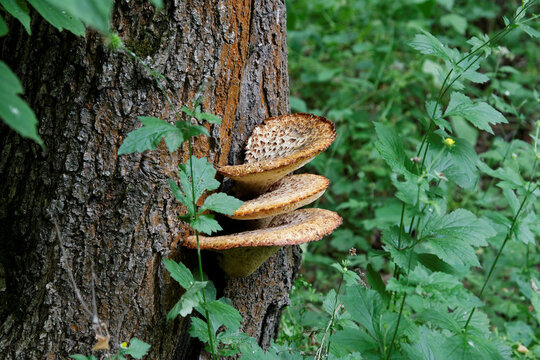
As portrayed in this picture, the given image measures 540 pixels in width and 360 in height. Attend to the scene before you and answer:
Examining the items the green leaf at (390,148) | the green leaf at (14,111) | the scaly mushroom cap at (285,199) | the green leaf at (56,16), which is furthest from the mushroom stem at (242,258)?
the green leaf at (14,111)

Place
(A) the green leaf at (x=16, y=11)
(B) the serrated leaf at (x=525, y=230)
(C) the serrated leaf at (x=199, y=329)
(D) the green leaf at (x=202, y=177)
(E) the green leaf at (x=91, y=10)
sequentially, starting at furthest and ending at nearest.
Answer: (B) the serrated leaf at (x=525, y=230) → (C) the serrated leaf at (x=199, y=329) → (D) the green leaf at (x=202, y=177) → (A) the green leaf at (x=16, y=11) → (E) the green leaf at (x=91, y=10)

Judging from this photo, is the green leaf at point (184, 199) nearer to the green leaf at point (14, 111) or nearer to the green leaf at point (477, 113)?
the green leaf at point (14, 111)

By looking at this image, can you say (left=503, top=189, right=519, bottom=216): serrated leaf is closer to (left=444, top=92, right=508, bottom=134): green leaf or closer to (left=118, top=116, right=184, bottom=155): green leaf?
(left=444, top=92, right=508, bottom=134): green leaf

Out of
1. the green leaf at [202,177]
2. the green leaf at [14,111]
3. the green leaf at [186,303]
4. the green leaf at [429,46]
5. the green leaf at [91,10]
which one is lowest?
the green leaf at [186,303]

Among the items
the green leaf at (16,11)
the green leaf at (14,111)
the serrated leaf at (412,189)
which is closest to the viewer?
the green leaf at (14,111)

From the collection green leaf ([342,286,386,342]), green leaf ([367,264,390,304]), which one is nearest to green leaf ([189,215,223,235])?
green leaf ([342,286,386,342])

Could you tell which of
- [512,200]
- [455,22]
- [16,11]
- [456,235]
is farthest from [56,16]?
[455,22]

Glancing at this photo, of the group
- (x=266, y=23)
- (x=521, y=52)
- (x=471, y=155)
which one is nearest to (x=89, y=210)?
(x=266, y=23)

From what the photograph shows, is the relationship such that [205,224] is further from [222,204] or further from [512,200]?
[512,200]
